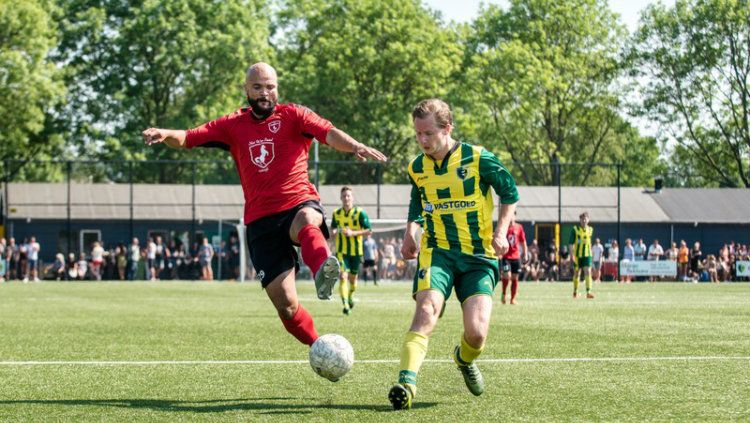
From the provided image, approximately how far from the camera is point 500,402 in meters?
6.95

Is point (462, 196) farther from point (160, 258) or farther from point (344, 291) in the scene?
point (160, 258)

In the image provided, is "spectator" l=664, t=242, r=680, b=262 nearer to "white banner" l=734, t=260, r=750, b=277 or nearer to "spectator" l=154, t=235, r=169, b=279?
"white banner" l=734, t=260, r=750, b=277

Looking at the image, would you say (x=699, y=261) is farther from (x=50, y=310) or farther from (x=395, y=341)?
(x=395, y=341)

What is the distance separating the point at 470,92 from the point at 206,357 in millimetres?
50157

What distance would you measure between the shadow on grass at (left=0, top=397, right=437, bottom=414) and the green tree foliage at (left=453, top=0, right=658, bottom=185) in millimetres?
51215

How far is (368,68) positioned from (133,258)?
1911 centimetres

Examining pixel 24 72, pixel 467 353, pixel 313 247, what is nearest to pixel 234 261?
pixel 24 72

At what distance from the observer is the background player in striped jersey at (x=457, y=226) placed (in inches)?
278

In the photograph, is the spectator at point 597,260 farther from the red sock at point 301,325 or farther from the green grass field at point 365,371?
the red sock at point 301,325

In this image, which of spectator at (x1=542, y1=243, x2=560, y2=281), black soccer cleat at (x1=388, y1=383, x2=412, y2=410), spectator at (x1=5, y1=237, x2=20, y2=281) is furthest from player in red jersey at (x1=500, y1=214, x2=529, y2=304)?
spectator at (x1=5, y1=237, x2=20, y2=281)

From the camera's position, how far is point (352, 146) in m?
7.55

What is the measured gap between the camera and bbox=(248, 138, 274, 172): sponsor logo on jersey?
803 cm

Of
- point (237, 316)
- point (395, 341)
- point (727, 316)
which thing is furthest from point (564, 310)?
point (395, 341)

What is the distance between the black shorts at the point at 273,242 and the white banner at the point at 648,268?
3729cm
